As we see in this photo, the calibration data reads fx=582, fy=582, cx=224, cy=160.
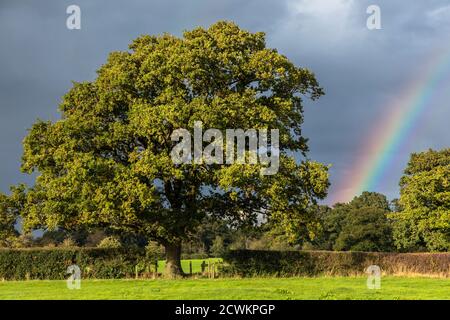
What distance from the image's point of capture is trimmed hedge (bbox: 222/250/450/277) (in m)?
41.7

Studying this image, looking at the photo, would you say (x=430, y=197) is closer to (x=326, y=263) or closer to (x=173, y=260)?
(x=326, y=263)

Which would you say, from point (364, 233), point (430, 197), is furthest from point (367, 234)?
point (430, 197)

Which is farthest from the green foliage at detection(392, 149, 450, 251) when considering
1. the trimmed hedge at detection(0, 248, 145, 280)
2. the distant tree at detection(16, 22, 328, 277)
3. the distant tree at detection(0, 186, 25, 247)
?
the distant tree at detection(0, 186, 25, 247)

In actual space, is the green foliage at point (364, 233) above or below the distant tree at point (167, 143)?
below

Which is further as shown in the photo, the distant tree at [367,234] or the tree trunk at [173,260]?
the distant tree at [367,234]

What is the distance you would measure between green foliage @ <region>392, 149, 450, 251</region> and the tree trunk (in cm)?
3543

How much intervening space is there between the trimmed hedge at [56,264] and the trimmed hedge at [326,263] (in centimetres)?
756

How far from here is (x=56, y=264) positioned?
129 feet

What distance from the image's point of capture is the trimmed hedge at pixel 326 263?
41688mm

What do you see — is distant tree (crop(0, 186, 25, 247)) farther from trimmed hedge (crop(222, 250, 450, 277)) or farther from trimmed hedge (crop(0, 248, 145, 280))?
trimmed hedge (crop(222, 250, 450, 277))

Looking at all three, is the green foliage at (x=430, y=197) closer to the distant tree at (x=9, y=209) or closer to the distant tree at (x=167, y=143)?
the distant tree at (x=167, y=143)

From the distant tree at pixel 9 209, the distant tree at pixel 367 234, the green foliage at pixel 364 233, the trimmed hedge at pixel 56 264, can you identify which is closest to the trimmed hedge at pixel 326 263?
the trimmed hedge at pixel 56 264
